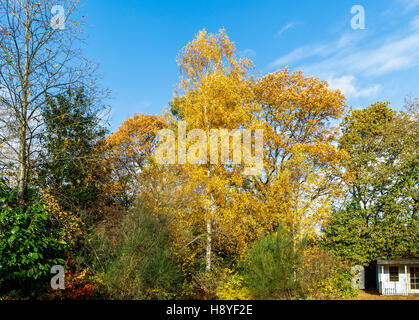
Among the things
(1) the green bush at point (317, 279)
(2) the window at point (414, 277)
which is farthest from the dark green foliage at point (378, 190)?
(1) the green bush at point (317, 279)

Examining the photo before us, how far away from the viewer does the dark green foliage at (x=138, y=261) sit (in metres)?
8.84

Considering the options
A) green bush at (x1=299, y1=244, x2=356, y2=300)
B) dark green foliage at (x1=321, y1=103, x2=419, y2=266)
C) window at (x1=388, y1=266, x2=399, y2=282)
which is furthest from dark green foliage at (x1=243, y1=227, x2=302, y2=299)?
window at (x1=388, y1=266, x2=399, y2=282)

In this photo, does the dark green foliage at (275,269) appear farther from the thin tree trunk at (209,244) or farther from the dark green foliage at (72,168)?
the dark green foliage at (72,168)

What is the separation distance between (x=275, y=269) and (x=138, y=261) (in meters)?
3.63

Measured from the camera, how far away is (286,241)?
9.38 m

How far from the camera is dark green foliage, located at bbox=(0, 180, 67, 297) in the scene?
25.4ft

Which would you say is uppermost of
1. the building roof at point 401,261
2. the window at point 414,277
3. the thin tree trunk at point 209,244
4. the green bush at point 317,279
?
the thin tree trunk at point 209,244

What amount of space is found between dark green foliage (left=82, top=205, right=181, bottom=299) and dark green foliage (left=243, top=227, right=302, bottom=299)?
236 centimetres

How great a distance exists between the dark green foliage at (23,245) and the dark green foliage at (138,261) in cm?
152

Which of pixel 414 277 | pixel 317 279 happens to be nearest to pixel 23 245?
pixel 317 279

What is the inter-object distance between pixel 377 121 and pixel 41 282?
19592 millimetres

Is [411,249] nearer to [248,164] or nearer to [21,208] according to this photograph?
[248,164]

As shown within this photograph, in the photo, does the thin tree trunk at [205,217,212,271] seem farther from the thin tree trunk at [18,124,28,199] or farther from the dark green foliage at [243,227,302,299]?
the thin tree trunk at [18,124,28,199]
